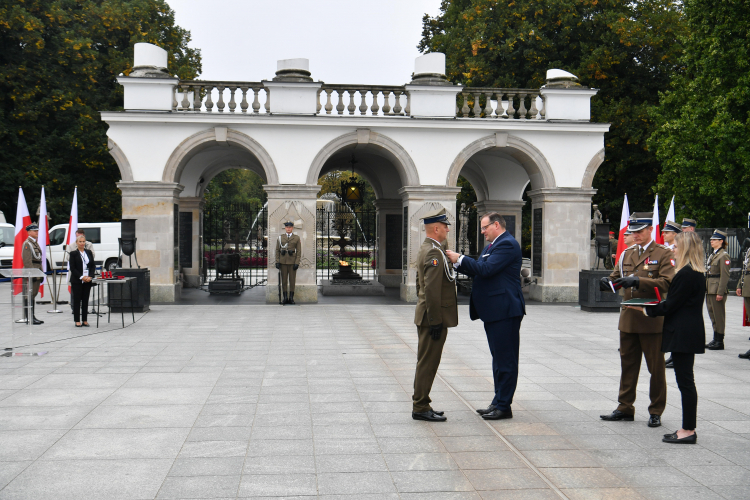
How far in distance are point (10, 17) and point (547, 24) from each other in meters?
19.4

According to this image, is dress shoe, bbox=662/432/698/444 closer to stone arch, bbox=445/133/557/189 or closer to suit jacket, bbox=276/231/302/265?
suit jacket, bbox=276/231/302/265

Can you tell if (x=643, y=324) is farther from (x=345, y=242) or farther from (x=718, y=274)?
(x=345, y=242)

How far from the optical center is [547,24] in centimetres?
2614

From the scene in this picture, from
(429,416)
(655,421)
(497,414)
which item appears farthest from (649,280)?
(429,416)

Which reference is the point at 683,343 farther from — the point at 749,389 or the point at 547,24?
the point at 547,24

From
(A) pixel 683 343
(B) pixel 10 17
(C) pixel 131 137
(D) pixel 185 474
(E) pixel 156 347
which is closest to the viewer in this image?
(D) pixel 185 474

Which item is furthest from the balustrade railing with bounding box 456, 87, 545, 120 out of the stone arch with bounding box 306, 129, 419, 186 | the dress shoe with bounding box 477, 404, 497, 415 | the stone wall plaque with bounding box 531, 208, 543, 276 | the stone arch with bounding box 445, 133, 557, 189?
the dress shoe with bounding box 477, 404, 497, 415

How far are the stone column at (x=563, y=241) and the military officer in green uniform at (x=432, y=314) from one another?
1275cm

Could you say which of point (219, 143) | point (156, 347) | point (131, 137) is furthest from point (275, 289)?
point (156, 347)

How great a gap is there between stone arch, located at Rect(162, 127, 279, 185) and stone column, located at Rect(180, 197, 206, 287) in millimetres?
4347

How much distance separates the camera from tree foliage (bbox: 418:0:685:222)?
2544cm

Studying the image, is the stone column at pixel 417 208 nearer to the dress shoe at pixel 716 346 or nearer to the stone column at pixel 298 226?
the stone column at pixel 298 226

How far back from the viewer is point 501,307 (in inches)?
252

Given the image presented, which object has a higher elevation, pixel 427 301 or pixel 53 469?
pixel 427 301
